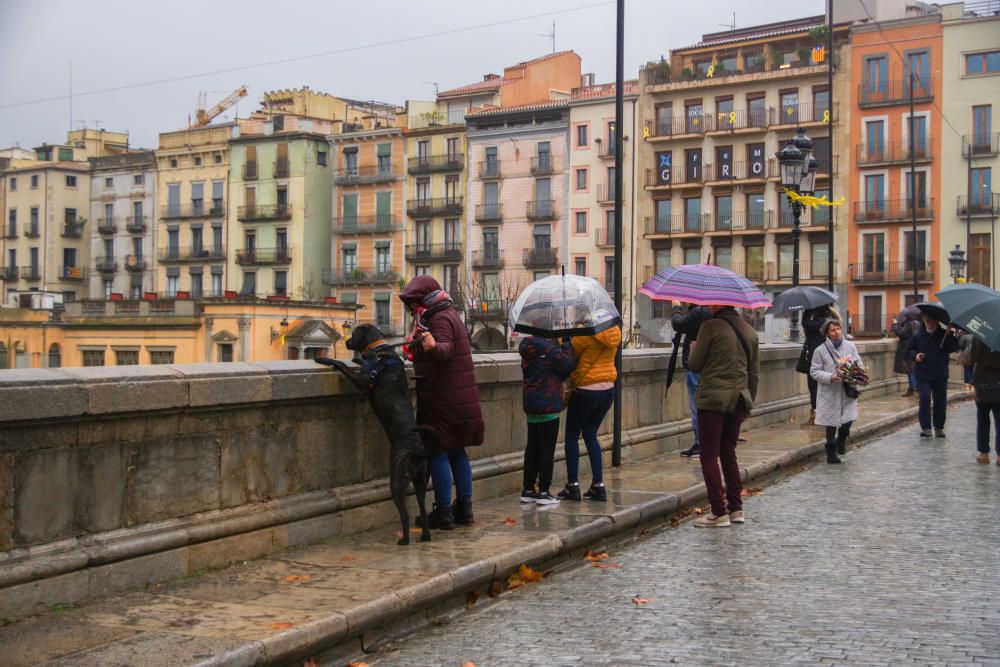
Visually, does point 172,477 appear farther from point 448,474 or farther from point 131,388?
point 448,474

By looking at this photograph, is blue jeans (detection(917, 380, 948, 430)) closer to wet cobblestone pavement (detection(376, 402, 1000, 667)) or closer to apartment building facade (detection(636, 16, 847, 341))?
wet cobblestone pavement (detection(376, 402, 1000, 667))

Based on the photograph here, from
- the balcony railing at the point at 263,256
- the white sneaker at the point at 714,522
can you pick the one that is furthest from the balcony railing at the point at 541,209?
the white sneaker at the point at 714,522

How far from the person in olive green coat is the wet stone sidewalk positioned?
1.31 ft

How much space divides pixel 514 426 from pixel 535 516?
1.68 metres

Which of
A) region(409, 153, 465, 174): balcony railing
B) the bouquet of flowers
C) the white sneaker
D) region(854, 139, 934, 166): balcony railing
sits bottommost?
the white sneaker

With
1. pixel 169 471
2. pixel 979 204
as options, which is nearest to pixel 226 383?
pixel 169 471

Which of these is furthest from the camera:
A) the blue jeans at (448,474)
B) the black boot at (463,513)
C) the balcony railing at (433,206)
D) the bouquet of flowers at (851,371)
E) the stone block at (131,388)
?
the balcony railing at (433,206)

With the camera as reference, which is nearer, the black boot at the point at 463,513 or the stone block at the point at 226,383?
the stone block at the point at 226,383

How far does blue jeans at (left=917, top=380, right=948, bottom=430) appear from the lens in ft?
53.2

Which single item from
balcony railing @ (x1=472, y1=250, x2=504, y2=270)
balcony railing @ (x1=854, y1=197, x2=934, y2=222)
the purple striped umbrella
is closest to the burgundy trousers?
the purple striped umbrella

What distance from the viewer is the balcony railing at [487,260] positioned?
73.1 m

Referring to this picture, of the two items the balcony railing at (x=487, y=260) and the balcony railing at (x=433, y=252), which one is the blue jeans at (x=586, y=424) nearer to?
the balcony railing at (x=487, y=260)

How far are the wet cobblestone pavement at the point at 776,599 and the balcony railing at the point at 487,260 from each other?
62.3 m

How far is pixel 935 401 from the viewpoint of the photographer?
1667 centimetres
